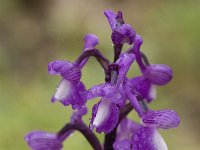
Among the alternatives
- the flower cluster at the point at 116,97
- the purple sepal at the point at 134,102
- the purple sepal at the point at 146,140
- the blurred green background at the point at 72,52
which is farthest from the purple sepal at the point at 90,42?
the blurred green background at the point at 72,52

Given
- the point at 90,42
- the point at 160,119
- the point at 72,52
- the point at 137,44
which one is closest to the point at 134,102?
the point at 160,119

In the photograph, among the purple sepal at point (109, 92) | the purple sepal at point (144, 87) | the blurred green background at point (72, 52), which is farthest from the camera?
the blurred green background at point (72, 52)

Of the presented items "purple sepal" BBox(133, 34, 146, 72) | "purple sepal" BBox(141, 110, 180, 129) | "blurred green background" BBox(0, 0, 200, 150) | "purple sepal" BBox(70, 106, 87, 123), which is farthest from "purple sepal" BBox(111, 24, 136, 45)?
"blurred green background" BBox(0, 0, 200, 150)

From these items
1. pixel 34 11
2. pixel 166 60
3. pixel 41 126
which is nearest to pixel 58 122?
pixel 41 126

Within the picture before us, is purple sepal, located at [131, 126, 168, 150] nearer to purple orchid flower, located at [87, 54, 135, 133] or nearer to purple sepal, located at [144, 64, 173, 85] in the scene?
purple orchid flower, located at [87, 54, 135, 133]

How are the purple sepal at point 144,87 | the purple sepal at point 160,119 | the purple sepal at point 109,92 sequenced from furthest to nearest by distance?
the purple sepal at point 144,87, the purple sepal at point 160,119, the purple sepal at point 109,92

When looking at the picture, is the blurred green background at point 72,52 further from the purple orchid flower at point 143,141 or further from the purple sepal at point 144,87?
the purple orchid flower at point 143,141
